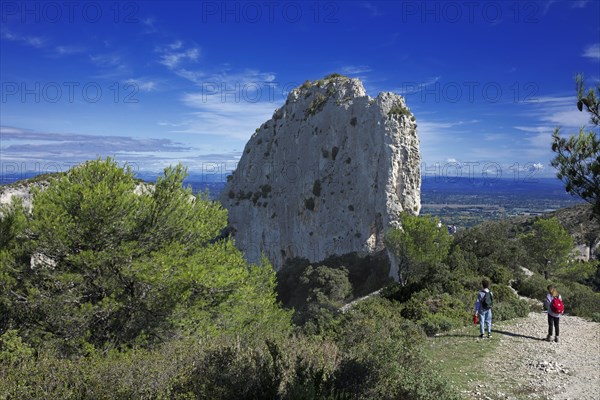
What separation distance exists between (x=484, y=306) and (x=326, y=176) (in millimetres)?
40577

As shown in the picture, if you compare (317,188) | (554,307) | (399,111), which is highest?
(399,111)

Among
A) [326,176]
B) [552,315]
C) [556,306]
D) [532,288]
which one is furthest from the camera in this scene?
[326,176]

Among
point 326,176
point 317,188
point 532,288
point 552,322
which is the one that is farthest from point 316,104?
point 552,322

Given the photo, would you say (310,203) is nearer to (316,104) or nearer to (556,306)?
(316,104)

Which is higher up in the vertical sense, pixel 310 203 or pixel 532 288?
pixel 310 203

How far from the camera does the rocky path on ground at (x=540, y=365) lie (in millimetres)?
9324

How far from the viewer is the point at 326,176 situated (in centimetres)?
5328

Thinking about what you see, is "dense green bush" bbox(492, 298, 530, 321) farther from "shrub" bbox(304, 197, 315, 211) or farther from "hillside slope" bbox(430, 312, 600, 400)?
"shrub" bbox(304, 197, 315, 211)

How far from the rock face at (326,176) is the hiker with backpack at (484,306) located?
97.8 ft

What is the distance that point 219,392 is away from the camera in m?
7.28

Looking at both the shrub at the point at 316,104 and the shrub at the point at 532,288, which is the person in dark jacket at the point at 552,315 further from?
the shrub at the point at 316,104

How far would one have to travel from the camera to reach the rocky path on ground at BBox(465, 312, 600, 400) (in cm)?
932

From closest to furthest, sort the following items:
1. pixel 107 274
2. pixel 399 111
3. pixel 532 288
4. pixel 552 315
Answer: pixel 107 274 → pixel 552 315 → pixel 532 288 → pixel 399 111

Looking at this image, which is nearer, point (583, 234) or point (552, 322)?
point (552, 322)
